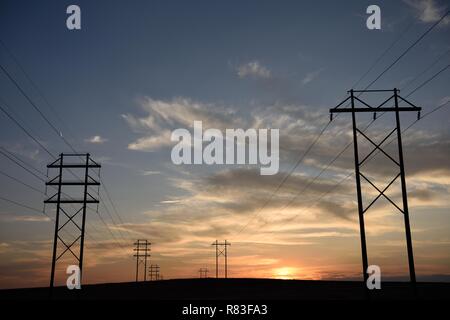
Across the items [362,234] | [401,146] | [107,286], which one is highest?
[401,146]

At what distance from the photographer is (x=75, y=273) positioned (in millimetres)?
36062

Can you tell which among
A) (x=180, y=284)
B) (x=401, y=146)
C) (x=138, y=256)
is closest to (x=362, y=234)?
(x=401, y=146)

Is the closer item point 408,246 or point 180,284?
point 408,246
